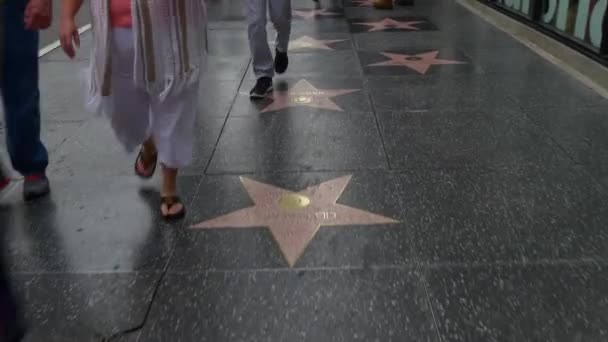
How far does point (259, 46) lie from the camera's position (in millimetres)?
5242

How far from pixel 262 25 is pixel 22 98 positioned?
2249 millimetres

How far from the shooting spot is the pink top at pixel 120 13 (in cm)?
284

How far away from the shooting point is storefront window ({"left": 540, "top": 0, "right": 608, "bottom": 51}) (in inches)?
221

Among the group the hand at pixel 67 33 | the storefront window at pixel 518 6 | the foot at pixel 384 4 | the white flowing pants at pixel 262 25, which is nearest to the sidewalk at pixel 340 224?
the white flowing pants at pixel 262 25

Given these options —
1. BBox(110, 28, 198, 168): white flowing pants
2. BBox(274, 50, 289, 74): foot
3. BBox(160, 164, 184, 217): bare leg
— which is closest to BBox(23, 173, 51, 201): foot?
BBox(110, 28, 198, 168): white flowing pants

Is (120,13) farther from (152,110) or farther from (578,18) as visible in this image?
(578,18)

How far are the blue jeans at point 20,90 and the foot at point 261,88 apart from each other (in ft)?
6.68

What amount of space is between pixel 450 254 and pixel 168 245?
4.29 ft

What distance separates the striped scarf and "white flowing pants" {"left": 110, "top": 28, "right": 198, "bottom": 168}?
0.05 m

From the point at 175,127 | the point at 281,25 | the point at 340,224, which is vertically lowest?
the point at 340,224

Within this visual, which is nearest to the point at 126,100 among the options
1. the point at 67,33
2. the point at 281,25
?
the point at 67,33

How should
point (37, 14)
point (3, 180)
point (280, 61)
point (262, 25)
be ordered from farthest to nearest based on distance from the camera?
point (280, 61), point (262, 25), point (3, 180), point (37, 14)

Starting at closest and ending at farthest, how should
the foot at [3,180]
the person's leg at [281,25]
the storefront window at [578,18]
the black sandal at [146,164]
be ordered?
the foot at [3,180]
the black sandal at [146,164]
the person's leg at [281,25]
the storefront window at [578,18]

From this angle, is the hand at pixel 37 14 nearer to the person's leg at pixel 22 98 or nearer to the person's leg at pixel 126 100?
the person's leg at pixel 22 98
